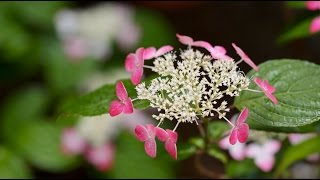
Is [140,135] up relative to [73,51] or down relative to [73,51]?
up

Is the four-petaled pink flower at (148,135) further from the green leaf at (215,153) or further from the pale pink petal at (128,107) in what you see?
the green leaf at (215,153)

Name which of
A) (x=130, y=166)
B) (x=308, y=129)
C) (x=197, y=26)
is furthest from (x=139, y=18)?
(x=308, y=129)

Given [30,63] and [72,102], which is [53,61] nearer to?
[30,63]

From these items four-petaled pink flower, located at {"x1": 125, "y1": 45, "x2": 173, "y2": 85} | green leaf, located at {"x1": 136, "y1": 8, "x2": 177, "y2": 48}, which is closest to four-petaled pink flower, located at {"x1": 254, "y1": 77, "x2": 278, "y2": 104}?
four-petaled pink flower, located at {"x1": 125, "y1": 45, "x2": 173, "y2": 85}

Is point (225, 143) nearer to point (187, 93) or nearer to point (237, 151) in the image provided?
point (237, 151)

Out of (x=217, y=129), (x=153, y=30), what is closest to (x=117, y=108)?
(x=217, y=129)
